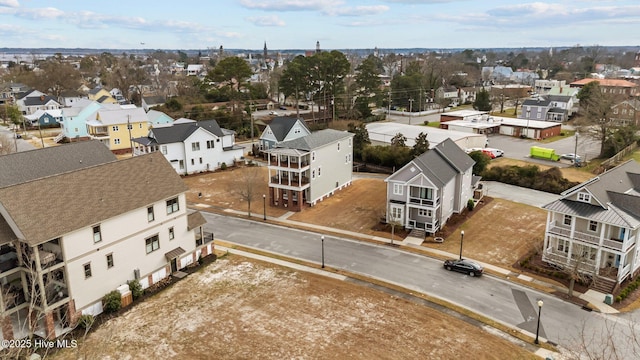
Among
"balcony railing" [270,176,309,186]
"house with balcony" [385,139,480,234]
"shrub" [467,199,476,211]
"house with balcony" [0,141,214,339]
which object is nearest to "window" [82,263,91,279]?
"house with balcony" [0,141,214,339]

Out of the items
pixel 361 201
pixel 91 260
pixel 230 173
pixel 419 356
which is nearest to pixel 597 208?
pixel 419 356

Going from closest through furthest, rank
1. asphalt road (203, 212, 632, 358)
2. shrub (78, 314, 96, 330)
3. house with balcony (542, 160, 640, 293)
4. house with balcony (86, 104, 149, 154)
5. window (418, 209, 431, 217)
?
1. shrub (78, 314, 96, 330)
2. asphalt road (203, 212, 632, 358)
3. house with balcony (542, 160, 640, 293)
4. window (418, 209, 431, 217)
5. house with balcony (86, 104, 149, 154)

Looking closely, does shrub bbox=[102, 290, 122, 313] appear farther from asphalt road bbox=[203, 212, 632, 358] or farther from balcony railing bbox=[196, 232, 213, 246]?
asphalt road bbox=[203, 212, 632, 358]

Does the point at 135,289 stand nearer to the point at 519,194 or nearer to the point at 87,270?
the point at 87,270

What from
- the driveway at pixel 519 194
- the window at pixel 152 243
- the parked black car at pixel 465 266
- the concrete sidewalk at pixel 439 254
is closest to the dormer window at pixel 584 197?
the concrete sidewalk at pixel 439 254

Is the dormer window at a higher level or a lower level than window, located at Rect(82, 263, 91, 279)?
higher

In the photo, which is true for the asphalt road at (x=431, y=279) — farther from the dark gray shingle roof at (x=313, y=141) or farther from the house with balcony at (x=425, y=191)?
the dark gray shingle roof at (x=313, y=141)

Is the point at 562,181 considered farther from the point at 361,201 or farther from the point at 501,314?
the point at 501,314
